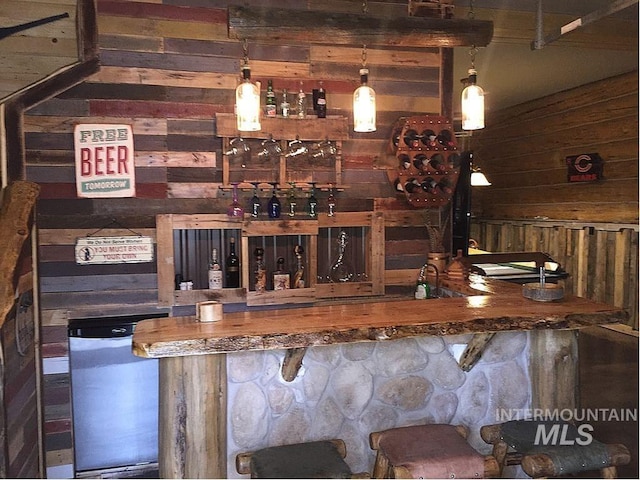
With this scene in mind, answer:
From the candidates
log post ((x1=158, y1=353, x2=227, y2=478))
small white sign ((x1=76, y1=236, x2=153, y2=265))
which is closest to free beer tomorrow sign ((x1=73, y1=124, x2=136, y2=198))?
small white sign ((x1=76, y1=236, x2=153, y2=265))

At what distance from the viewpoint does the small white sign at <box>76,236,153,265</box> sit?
12.2ft

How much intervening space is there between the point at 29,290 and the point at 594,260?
6.21 metres

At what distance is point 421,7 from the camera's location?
10.8 feet

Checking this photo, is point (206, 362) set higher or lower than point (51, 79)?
lower

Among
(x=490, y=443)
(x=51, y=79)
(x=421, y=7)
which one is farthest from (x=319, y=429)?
(x=51, y=79)

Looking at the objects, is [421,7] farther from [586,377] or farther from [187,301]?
[586,377]

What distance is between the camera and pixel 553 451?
6.97 feet

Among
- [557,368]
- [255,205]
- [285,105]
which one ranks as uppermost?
[285,105]

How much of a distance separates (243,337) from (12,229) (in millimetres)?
1350

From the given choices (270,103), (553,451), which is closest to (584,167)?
(270,103)

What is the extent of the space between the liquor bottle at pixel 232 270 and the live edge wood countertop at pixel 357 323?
1388mm

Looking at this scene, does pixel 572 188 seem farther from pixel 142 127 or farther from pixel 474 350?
pixel 142 127

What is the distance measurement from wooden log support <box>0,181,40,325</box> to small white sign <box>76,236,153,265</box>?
0.68 m

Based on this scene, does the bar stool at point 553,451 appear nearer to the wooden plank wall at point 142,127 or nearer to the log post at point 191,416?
the log post at point 191,416
